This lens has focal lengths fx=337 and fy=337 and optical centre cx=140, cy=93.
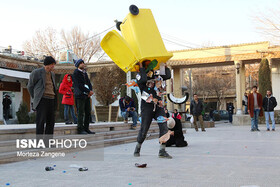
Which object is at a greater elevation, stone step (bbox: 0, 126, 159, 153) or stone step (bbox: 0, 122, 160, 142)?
stone step (bbox: 0, 122, 160, 142)

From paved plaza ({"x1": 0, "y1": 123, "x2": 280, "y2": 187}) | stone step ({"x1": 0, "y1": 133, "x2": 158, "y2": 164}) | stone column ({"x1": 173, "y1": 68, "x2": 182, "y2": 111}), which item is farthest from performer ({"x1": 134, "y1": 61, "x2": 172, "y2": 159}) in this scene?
stone column ({"x1": 173, "y1": 68, "x2": 182, "y2": 111})

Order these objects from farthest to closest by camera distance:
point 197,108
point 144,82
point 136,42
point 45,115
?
point 197,108 → point 45,115 → point 136,42 → point 144,82

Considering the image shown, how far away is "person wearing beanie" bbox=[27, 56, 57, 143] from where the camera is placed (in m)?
6.68

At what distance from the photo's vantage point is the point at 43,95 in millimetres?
6742

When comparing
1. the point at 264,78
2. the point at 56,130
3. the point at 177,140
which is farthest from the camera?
the point at 264,78

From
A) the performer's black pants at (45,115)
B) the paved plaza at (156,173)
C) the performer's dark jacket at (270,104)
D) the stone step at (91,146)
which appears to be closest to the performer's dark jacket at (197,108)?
the performer's dark jacket at (270,104)

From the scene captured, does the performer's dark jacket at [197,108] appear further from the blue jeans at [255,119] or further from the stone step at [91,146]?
the stone step at [91,146]

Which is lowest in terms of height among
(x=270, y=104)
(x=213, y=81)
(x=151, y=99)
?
(x=270, y=104)

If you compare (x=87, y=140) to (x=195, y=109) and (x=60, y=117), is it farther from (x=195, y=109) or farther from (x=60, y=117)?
(x=60, y=117)

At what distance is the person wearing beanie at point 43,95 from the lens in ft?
21.9

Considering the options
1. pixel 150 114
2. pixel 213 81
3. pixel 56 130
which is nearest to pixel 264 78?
pixel 56 130

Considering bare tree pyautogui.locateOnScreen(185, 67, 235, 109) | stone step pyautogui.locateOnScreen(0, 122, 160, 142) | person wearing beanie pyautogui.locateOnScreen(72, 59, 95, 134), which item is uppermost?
bare tree pyautogui.locateOnScreen(185, 67, 235, 109)

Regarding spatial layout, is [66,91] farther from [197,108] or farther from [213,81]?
[213,81]

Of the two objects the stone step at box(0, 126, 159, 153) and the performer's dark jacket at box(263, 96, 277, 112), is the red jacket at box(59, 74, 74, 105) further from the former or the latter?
the performer's dark jacket at box(263, 96, 277, 112)
